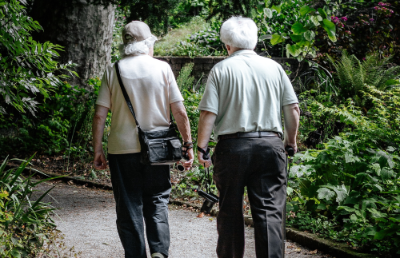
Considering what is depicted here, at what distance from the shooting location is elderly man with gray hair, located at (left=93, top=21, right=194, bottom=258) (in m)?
3.02

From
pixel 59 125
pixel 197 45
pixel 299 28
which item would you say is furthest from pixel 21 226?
pixel 197 45

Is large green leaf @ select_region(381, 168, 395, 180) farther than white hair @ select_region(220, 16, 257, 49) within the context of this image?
Yes

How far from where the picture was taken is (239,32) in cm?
Answer: 298

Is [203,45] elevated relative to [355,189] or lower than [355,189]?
elevated

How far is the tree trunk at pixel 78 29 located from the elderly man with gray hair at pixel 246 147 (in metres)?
4.86

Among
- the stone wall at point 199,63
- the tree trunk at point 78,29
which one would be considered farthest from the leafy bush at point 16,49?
the stone wall at point 199,63

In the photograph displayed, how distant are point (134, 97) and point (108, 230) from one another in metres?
1.93

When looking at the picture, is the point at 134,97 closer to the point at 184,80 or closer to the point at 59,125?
the point at 59,125

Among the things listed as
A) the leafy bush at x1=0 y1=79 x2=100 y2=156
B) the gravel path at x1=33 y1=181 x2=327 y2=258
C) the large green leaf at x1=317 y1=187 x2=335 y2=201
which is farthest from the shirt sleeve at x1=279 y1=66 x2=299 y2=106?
the leafy bush at x1=0 y1=79 x2=100 y2=156

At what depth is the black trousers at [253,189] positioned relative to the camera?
2816mm

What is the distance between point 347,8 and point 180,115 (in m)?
9.07

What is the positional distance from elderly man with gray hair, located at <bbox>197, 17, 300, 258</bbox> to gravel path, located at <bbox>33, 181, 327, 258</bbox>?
1.06m

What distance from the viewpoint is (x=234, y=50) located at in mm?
3049

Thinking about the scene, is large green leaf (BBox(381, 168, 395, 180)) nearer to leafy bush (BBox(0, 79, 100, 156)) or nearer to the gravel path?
the gravel path
